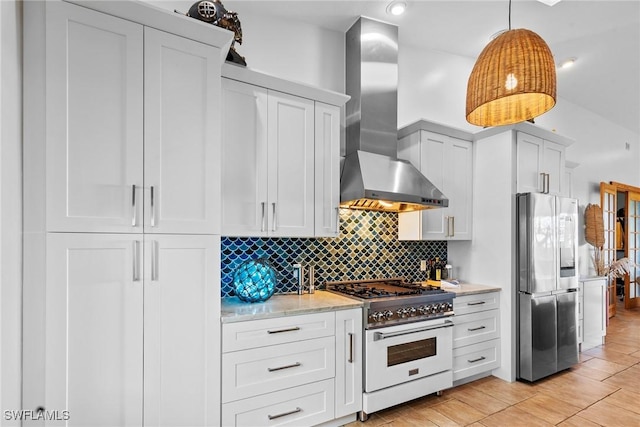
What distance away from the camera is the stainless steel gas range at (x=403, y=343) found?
2.46m

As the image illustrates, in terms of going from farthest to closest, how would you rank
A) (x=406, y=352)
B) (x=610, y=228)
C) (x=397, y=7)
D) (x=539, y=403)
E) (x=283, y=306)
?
(x=610, y=228) → (x=397, y=7) → (x=539, y=403) → (x=406, y=352) → (x=283, y=306)

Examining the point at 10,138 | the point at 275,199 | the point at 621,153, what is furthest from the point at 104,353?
the point at 621,153

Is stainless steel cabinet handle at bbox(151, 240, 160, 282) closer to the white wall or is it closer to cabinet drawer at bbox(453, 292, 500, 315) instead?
the white wall

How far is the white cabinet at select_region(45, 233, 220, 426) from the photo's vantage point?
1.57 m

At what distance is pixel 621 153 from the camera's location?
249 inches

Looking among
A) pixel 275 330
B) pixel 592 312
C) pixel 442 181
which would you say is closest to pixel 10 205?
pixel 275 330

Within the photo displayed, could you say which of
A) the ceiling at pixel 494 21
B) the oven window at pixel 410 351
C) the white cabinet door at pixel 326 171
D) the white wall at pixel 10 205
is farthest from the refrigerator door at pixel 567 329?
the white wall at pixel 10 205

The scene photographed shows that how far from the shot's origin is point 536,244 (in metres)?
3.21

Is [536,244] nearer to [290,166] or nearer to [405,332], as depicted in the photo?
[405,332]

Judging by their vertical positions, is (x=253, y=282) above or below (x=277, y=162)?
below

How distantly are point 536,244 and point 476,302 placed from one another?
30.8 inches

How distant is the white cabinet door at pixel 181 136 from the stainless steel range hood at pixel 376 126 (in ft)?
3.86

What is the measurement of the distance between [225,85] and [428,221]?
215cm

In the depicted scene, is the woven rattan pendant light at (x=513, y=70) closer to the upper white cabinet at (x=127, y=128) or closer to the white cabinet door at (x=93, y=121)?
the upper white cabinet at (x=127, y=128)
